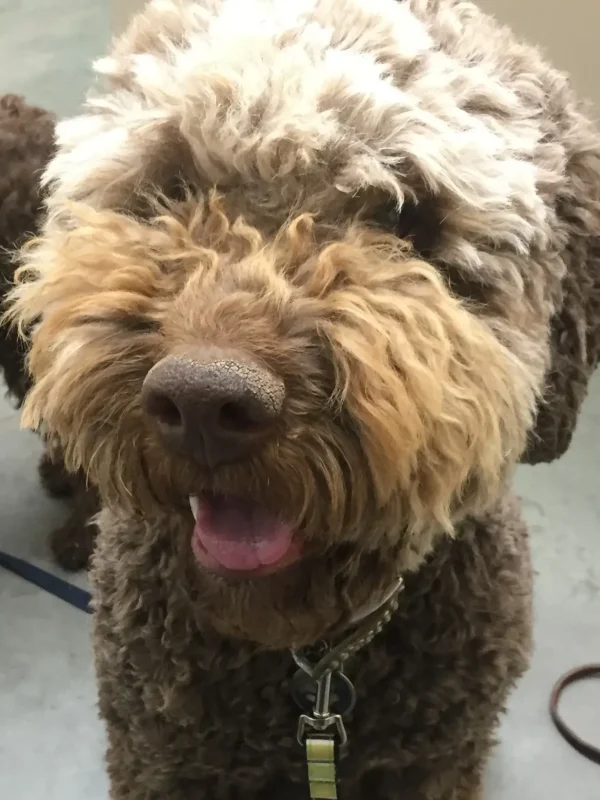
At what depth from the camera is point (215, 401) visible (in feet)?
2.22

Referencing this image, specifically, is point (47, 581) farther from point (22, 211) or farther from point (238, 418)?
point (238, 418)

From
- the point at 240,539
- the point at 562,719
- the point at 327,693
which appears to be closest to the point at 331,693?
the point at 327,693

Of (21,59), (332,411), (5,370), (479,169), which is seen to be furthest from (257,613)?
(21,59)

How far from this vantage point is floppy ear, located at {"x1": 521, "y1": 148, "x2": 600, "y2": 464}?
0.93 meters

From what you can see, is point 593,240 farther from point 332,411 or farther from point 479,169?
point 332,411

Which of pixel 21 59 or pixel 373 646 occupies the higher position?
pixel 21 59

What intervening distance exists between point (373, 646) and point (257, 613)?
0.25 m

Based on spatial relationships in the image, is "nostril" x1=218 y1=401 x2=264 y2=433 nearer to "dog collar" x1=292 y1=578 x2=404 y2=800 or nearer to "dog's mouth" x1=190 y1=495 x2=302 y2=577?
"dog's mouth" x1=190 y1=495 x2=302 y2=577

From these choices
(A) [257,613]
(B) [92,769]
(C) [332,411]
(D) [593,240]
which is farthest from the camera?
(B) [92,769]

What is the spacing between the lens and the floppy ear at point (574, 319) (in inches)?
36.8

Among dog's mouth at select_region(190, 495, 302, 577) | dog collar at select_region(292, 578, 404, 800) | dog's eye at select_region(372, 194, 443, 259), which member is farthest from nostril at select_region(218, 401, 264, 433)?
dog collar at select_region(292, 578, 404, 800)

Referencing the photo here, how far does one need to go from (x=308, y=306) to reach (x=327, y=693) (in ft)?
1.47

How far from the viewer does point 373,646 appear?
1.04 m

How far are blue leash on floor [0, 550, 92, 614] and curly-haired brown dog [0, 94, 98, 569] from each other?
6cm
